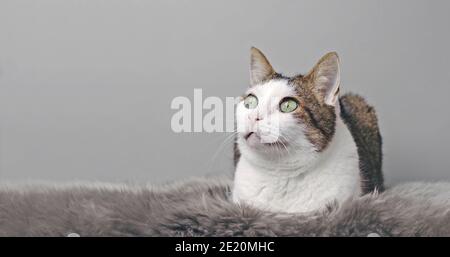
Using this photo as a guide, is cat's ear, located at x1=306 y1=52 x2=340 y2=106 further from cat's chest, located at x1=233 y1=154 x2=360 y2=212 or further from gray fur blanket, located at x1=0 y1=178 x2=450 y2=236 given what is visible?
gray fur blanket, located at x1=0 y1=178 x2=450 y2=236

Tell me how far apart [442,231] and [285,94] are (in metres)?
0.54

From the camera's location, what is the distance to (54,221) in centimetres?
154

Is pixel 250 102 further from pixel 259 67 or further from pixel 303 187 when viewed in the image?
pixel 303 187

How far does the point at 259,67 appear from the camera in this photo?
1720 millimetres

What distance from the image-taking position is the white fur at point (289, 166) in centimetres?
155

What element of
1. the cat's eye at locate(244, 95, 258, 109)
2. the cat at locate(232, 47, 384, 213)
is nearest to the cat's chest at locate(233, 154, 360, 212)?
the cat at locate(232, 47, 384, 213)

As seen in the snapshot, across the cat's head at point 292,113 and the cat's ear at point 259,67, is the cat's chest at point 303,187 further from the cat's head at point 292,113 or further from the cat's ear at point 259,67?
the cat's ear at point 259,67

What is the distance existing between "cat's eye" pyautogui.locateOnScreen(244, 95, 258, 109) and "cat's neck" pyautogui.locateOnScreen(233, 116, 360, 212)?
0.14 metres

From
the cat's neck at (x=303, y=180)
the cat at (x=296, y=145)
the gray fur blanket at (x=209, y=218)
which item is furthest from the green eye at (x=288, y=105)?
the gray fur blanket at (x=209, y=218)
